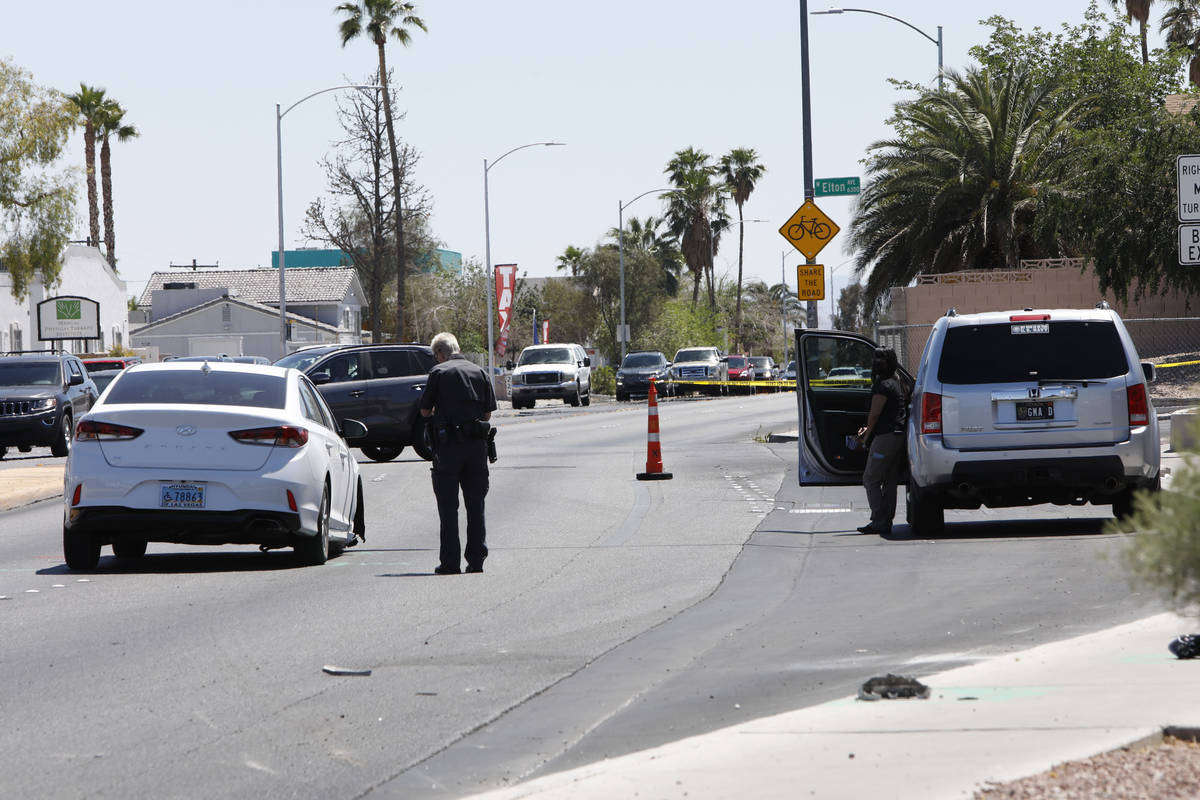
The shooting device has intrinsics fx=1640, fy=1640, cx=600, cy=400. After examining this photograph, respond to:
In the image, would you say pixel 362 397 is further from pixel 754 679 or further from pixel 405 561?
pixel 754 679

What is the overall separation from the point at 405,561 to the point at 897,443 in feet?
14.7

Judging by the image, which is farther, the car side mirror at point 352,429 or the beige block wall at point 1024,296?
the beige block wall at point 1024,296

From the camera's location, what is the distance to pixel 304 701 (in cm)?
754

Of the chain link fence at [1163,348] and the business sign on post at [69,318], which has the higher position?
the business sign on post at [69,318]

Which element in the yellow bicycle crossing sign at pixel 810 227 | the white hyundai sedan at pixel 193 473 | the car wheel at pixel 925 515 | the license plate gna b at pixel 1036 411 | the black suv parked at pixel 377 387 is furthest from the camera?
the black suv parked at pixel 377 387

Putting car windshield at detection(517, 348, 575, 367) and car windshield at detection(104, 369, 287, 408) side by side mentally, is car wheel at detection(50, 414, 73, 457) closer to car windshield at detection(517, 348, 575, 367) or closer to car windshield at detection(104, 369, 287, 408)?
car windshield at detection(104, 369, 287, 408)

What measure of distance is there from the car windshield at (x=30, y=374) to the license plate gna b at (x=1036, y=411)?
69.9 ft

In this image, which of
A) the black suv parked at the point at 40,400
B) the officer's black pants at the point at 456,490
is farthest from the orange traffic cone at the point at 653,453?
the black suv parked at the point at 40,400

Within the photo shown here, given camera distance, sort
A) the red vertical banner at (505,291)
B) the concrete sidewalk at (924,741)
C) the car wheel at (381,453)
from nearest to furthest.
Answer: the concrete sidewalk at (924,741), the car wheel at (381,453), the red vertical banner at (505,291)

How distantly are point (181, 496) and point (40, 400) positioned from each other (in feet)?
60.1

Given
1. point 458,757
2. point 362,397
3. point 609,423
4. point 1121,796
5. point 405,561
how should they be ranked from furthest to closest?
point 609,423 < point 362,397 < point 405,561 < point 458,757 < point 1121,796

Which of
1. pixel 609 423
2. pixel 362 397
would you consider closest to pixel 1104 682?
pixel 362 397

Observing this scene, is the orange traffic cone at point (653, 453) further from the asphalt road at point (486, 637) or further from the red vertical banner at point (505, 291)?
the red vertical banner at point (505, 291)

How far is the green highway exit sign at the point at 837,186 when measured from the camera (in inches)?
1032
